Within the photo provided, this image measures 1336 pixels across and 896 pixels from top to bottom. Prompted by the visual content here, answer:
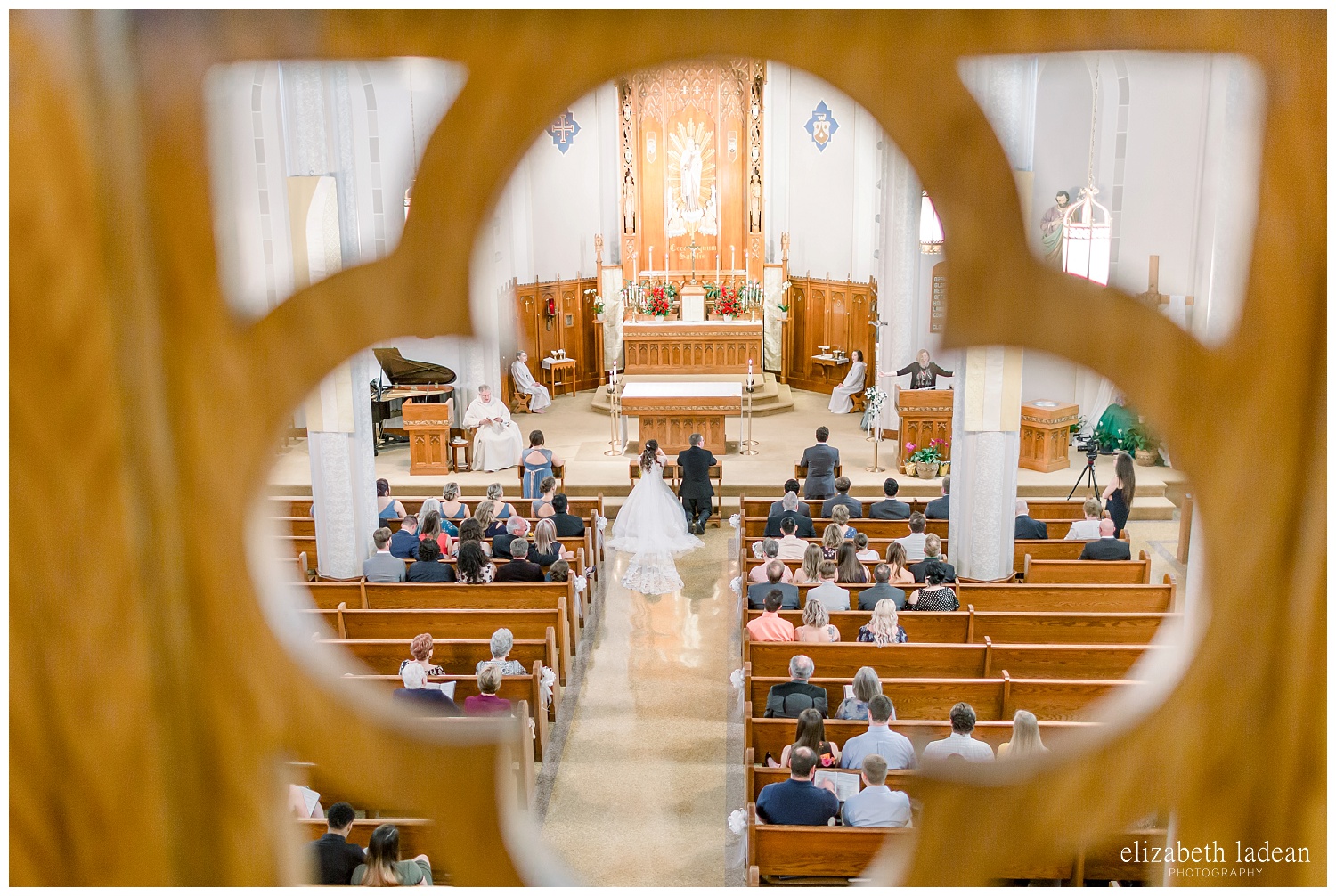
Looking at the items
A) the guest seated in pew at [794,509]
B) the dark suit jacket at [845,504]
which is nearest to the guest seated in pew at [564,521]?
the guest seated in pew at [794,509]

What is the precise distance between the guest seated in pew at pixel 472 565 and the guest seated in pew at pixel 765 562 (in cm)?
204

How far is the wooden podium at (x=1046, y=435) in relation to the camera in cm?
1338

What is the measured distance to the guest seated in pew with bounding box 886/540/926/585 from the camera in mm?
8234

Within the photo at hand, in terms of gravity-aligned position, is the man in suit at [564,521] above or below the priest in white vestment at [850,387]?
below

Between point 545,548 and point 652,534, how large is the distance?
92.2 inches

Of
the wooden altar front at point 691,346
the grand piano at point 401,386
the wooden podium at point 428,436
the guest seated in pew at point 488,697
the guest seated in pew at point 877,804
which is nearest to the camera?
the guest seated in pew at point 877,804

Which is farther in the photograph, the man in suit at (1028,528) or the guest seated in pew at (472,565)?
the man in suit at (1028,528)

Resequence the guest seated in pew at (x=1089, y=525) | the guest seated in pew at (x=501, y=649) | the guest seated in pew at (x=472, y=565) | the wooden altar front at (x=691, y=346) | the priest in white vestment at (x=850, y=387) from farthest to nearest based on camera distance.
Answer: the wooden altar front at (x=691, y=346)
the priest in white vestment at (x=850, y=387)
the guest seated in pew at (x=1089, y=525)
the guest seated in pew at (x=472, y=565)
the guest seated in pew at (x=501, y=649)

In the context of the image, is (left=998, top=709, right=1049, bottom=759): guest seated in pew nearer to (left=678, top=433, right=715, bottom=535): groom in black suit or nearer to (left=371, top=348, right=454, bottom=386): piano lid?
(left=678, top=433, right=715, bottom=535): groom in black suit

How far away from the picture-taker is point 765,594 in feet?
26.0

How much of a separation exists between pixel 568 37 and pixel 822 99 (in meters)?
17.7

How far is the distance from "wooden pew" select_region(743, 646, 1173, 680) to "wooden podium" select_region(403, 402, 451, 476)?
744 centimetres

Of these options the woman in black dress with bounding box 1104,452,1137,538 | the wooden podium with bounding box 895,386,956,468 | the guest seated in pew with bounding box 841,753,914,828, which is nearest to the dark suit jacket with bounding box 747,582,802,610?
the guest seated in pew with bounding box 841,753,914,828

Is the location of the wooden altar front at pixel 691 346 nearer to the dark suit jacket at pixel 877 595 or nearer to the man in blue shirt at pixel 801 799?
the dark suit jacket at pixel 877 595
